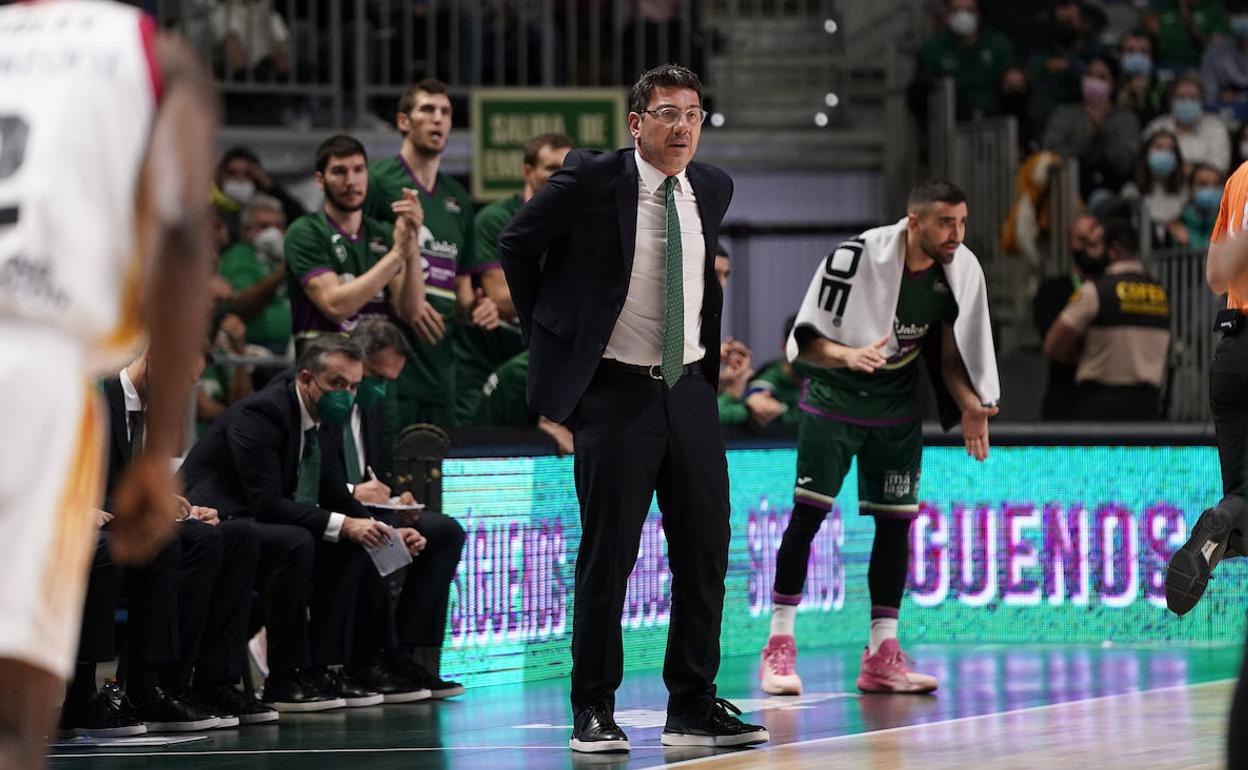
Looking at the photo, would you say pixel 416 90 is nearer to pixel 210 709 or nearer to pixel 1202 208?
pixel 210 709

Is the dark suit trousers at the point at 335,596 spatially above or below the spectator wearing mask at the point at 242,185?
below

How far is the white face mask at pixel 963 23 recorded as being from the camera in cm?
1627

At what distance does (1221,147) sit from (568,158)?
9.91 meters

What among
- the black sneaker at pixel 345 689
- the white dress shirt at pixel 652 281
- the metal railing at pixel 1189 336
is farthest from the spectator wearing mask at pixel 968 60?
the white dress shirt at pixel 652 281

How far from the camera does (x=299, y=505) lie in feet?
25.7

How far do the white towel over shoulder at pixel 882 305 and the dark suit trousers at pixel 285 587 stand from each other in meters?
2.08

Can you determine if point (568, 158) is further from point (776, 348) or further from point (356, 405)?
point (776, 348)

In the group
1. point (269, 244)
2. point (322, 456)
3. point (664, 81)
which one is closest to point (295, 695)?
point (322, 456)

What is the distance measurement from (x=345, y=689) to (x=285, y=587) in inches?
22.8

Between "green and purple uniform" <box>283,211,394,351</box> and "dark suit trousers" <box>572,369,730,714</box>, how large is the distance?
7.18ft

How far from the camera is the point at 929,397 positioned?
513 inches

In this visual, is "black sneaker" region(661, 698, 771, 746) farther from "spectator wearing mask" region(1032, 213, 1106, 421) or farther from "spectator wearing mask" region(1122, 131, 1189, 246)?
"spectator wearing mask" region(1122, 131, 1189, 246)

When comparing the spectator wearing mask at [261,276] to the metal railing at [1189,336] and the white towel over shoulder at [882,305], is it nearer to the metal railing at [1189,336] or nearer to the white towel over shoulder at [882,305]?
the white towel over shoulder at [882,305]

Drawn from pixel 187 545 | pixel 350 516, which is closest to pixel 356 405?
pixel 350 516
